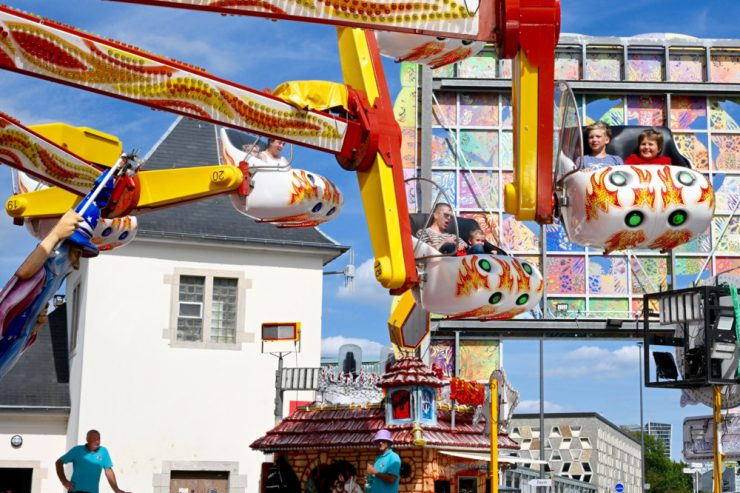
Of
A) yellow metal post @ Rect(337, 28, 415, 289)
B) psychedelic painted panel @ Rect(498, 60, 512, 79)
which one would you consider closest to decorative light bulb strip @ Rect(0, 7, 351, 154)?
yellow metal post @ Rect(337, 28, 415, 289)

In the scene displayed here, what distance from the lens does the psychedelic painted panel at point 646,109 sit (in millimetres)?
25312

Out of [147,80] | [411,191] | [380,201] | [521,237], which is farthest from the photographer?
[521,237]

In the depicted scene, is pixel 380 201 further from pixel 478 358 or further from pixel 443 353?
pixel 478 358

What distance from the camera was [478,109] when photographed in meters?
25.1

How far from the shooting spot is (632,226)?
362 inches

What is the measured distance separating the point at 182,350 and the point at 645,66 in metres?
12.2

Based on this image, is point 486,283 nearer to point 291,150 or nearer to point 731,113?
point 291,150

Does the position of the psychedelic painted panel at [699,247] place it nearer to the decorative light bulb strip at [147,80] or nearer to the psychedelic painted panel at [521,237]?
the psychedelic painted panel at [521,237]

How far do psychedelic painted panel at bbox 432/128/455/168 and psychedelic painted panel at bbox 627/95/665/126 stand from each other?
13.5 ft

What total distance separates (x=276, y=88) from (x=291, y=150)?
3.61 ft

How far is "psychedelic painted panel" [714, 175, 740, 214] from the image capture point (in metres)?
25.3

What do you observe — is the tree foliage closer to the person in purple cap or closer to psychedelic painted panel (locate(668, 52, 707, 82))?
psychedelic painted panel (locate(668, 52, 707, 82))

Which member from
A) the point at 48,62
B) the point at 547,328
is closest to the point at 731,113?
the point at 547,328

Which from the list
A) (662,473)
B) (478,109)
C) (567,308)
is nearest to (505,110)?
(478,109)
